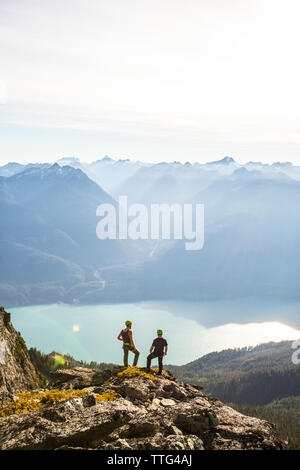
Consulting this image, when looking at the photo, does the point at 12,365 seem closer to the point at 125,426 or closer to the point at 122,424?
the point at 122,424

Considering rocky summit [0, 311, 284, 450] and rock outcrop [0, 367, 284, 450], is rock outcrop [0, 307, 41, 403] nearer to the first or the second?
rocky summit [0, 311, 284, 450]

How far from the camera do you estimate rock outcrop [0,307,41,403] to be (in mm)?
23625

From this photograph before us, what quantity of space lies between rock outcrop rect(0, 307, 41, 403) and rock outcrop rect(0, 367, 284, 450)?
5127 millimetres

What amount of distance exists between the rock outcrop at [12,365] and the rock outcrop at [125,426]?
5127 mm

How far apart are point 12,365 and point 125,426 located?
12.3 m

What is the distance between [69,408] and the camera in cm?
Result: 1691

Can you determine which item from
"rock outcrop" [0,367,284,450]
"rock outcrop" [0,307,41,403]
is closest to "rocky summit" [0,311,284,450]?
"rock outcrop" [0,367,284,450]

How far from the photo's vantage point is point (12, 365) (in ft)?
84.1

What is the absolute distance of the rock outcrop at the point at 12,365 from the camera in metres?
23.6

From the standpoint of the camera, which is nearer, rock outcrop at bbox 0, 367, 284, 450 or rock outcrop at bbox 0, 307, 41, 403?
rock outcrop at bbox 0, 367, 284, 450

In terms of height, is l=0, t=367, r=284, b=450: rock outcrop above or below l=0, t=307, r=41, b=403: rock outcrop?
below
